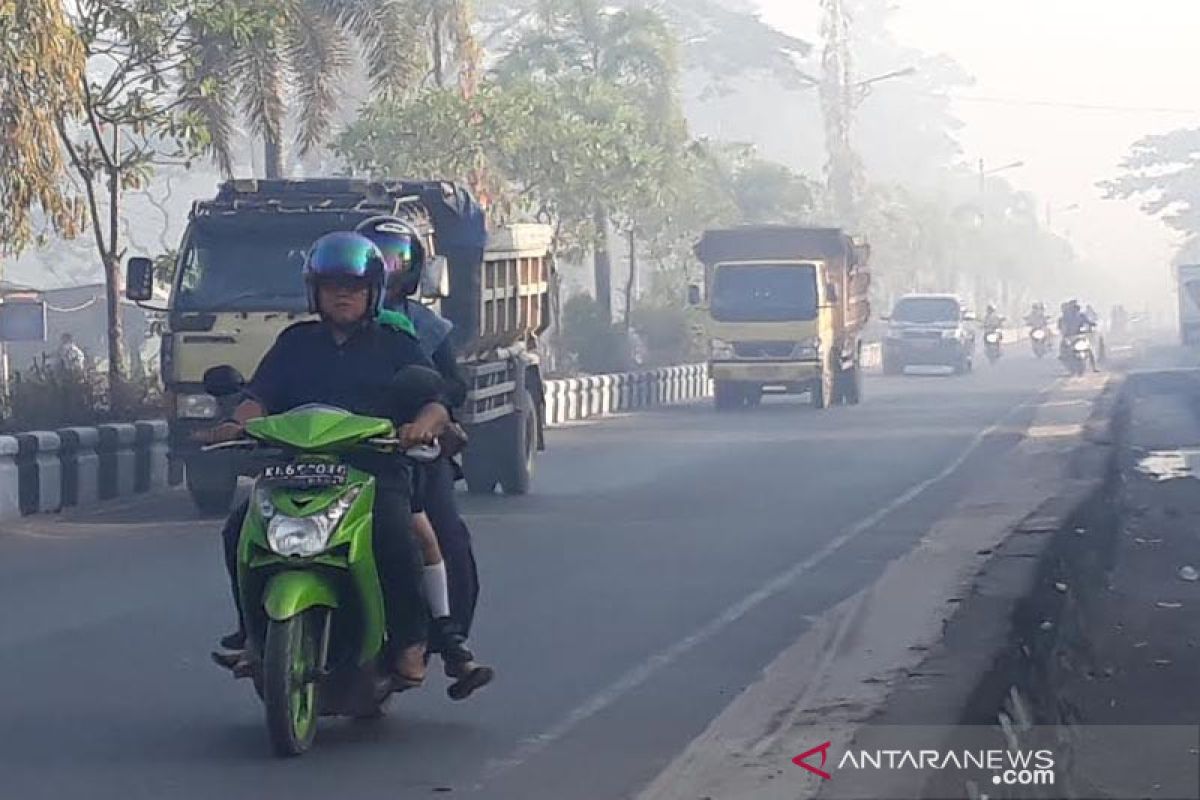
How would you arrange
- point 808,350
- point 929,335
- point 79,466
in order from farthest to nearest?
point 929,335 < point 808,350 < point 79,466

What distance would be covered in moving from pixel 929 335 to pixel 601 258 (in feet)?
39.6

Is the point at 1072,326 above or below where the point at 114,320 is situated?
below

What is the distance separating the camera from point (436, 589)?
29.4ft

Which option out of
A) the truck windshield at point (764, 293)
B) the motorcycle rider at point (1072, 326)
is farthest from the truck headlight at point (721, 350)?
the motorcycle rider at point (1072, 326)

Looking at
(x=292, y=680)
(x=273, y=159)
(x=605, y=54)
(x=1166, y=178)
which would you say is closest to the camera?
(x=292, y=680)

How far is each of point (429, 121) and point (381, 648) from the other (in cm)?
2912

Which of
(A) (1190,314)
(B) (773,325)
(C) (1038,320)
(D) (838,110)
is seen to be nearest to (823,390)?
(B) (773,325)

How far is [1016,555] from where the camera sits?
544 inches

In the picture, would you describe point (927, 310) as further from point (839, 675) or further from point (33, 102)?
point (839, 675)

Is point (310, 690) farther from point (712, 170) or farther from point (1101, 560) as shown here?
point (712, 170)

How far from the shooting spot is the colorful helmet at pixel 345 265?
862 cm

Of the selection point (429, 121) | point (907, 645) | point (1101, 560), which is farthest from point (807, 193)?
point (907, 645)

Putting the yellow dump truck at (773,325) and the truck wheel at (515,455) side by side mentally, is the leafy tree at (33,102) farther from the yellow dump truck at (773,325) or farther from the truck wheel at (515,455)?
the yellow dump truck at (773,325)

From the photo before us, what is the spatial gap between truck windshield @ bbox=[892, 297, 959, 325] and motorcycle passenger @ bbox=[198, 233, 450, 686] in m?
50.5
